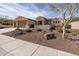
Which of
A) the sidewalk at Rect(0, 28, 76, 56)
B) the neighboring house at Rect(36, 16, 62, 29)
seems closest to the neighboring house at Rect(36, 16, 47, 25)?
the neighboring house at Rect(36, 16, 62, 29)

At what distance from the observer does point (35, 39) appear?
3.85 m

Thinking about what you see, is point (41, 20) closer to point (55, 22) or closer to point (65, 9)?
point (55, 22)

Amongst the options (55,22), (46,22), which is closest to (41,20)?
(46,22)

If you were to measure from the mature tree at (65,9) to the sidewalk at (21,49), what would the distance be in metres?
0.66

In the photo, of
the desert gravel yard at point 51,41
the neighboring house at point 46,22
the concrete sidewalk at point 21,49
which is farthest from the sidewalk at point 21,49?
the neighboring house at point 46,22

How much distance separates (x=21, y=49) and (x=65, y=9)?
172cm

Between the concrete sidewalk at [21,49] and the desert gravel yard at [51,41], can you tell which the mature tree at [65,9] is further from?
the concrete sidewalk at [21,49]

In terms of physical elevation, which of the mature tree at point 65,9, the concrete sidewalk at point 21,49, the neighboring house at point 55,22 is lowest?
the concrete sidewalk at point 21,49

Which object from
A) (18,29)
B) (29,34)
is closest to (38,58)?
(29,34)

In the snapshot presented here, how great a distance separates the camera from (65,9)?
149 inches

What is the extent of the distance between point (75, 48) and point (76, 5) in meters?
1.20

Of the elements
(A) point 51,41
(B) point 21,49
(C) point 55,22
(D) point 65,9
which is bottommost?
(B) point 21,49

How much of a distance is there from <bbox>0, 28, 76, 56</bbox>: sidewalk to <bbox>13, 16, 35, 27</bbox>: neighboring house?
0.26 m

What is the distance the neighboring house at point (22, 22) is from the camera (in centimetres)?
383
